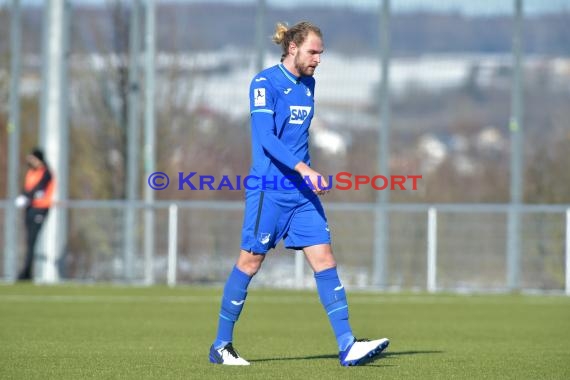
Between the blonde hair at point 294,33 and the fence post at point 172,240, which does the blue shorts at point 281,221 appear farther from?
the fence post at point 172,240

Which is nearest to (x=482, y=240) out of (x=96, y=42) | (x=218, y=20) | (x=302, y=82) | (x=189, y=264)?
(x=189, y=264)

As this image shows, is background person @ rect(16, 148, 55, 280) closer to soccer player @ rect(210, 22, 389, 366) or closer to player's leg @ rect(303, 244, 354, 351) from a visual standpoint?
soccer player @ rect(210, 22, 389, 366)

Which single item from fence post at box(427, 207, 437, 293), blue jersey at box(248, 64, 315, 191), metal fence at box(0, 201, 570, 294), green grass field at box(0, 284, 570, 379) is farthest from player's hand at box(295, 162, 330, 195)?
fence post at box(427, 207, 437, 293)

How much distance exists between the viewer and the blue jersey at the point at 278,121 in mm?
7664

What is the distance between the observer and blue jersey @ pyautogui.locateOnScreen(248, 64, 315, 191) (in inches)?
302

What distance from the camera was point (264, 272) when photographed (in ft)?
63.0

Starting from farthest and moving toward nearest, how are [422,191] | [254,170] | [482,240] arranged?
[422,191] < [482,240] < [254,170]

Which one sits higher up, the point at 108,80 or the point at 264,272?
the point at 108,80

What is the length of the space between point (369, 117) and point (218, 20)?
319 cm

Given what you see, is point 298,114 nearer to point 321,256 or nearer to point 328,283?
point 321,256

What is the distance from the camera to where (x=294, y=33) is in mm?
7801

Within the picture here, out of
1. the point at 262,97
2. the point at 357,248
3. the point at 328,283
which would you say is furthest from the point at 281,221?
the point at 357,248

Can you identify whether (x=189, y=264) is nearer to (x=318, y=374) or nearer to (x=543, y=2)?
(x=543, y=2)

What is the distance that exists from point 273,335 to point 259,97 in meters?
3.41
